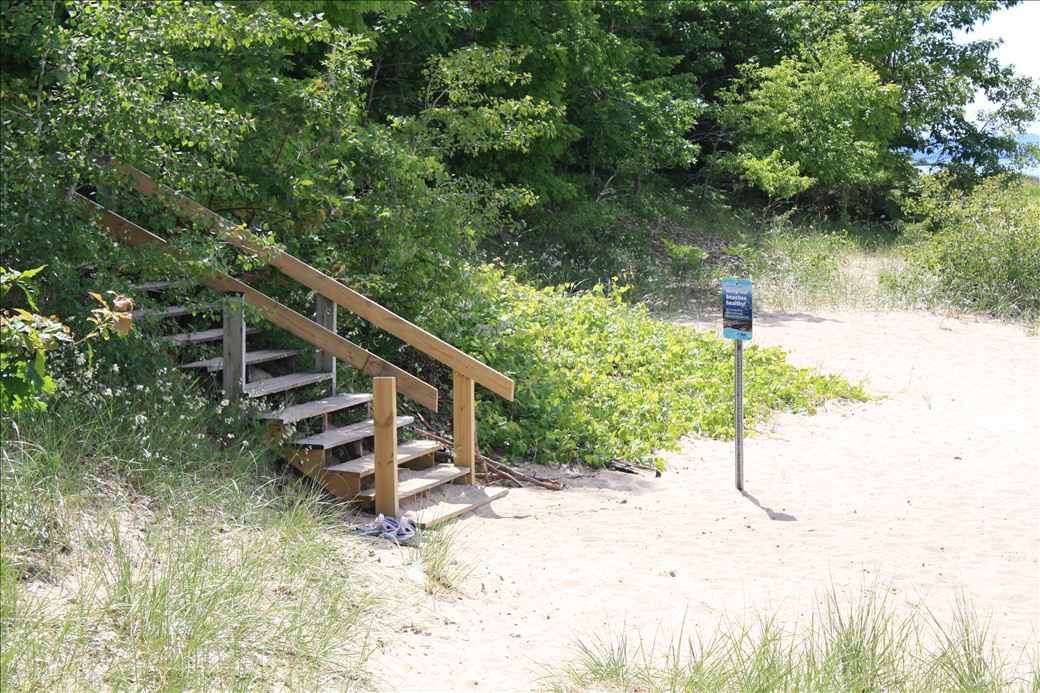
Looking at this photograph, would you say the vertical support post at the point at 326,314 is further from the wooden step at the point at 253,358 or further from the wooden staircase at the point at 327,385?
the wooden step at the point at 253,358

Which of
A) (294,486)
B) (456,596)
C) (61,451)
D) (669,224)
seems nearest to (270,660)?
(456,596)

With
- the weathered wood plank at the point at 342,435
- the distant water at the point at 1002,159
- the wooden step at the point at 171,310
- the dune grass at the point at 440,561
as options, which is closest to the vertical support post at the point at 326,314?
the weathered wood plank at the point at 342,435

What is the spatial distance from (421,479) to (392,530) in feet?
3.44

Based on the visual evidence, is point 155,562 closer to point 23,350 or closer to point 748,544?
point 23,350

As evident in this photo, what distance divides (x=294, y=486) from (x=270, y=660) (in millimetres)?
2809

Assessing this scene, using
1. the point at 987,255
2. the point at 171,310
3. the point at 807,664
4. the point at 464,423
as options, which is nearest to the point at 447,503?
the point at 464,423

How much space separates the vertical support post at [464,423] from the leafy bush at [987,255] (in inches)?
470

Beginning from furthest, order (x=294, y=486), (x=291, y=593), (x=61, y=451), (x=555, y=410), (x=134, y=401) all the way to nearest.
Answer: (x=555, y=410), (x=294, y=486), (x=134, y=401), (x=61, y=451), (x=291, y=593)

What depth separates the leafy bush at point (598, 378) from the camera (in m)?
9.75

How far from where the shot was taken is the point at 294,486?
24.1ft

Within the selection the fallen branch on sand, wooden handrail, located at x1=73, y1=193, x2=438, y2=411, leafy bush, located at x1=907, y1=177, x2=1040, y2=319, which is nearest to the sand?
Result: the fallen branch on sand

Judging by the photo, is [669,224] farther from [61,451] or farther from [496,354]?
[61,451]

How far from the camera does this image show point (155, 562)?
5102mm

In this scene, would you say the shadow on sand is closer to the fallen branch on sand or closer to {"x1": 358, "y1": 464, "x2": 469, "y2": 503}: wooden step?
the fallen branch on sand
